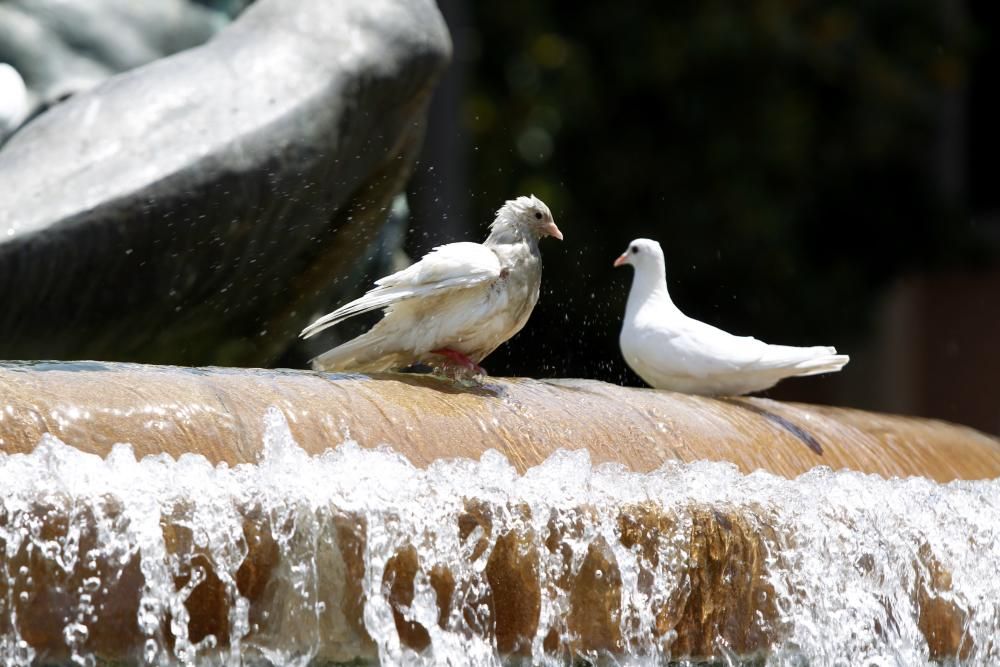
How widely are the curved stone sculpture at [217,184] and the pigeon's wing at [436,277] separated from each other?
24.0 inches

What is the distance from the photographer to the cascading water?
7.82 ft

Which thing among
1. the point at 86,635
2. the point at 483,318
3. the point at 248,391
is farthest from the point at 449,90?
the point at 86,635

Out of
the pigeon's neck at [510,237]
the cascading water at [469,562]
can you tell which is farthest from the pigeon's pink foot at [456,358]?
the cascading water at [469,562]

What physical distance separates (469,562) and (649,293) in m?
1.36

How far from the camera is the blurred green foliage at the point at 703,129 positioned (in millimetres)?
9828

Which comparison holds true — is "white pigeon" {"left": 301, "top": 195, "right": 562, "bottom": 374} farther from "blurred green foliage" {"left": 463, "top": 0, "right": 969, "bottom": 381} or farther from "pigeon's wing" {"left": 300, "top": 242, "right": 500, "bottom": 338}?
"blurred green foliage" {"left": 463, "top": 0, "right": 969, "bottom": 381}

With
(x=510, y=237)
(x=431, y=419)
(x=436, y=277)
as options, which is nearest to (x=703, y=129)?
(x=510, y=237)

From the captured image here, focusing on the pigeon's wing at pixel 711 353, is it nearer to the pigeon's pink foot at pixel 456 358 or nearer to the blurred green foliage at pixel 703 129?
the pigeon's pink foot at pixel 456 358

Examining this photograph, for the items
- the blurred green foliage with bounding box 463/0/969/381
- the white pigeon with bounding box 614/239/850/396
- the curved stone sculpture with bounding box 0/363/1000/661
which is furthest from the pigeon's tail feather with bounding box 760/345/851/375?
the blurred green foliage with bounding box 463/0/969/381

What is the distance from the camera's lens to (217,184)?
12.3ft

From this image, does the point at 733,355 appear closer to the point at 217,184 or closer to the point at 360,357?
the point at 360,357

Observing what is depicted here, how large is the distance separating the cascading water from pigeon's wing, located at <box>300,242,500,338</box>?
0.49m

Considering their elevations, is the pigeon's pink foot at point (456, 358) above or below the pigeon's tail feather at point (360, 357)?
above

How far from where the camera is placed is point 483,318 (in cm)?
336
